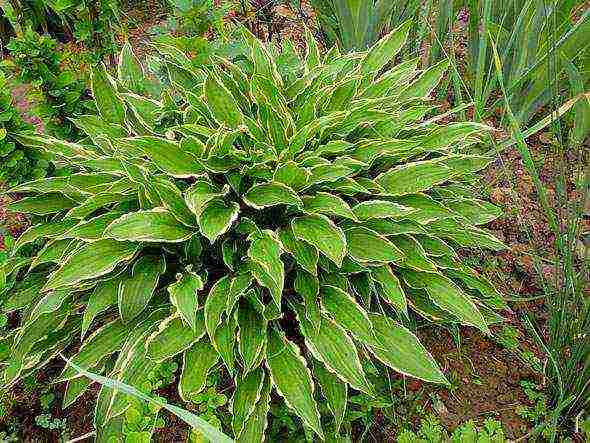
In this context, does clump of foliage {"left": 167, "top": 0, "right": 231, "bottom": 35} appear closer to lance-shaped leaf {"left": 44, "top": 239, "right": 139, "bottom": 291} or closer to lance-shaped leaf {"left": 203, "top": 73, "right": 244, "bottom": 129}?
lance-shaped leaf {"left": 203, "top": 73, "right": 244, "bottom": 129}

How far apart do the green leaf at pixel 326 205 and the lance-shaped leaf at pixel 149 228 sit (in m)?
0.35

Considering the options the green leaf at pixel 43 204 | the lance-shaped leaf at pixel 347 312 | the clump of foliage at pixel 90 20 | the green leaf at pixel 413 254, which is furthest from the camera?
the clump of foliage at pixel 90 20

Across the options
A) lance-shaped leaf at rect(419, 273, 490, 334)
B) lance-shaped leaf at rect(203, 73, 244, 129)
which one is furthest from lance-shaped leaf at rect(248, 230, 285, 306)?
lance-shaped leaf at rect(419, 273, 490, 334)

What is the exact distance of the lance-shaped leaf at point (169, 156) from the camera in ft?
5.59

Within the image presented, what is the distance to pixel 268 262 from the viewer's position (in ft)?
5.11

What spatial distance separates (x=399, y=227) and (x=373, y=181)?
0.16 m

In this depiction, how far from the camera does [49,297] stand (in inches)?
68.4

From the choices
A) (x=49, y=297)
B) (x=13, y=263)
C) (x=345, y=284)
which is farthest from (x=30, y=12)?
(x=345, y=284)

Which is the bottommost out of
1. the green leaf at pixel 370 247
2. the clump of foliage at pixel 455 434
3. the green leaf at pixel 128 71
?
the clump of foliage at pixel 455 434

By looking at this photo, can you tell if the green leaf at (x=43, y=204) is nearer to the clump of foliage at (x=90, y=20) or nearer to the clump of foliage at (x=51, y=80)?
the clump of foliage at (x=51, y=80)

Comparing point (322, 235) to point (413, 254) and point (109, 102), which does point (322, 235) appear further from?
point (109, 102)

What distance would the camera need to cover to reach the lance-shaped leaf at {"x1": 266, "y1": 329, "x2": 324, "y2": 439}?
154 centimetres

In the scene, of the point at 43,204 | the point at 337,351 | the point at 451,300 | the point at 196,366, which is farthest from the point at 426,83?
the point at 43,204

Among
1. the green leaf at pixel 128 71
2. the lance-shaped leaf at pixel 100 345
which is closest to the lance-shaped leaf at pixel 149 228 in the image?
the lance-shaped leaf at pixel 100 345
